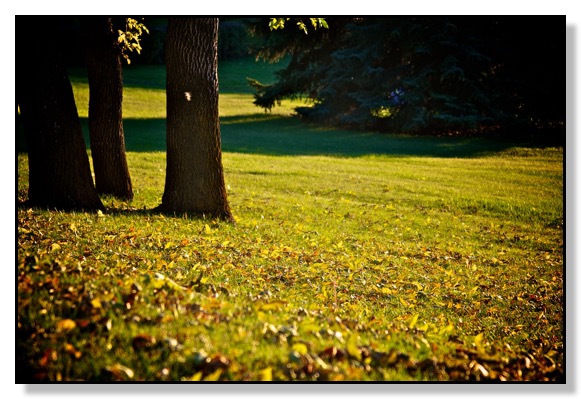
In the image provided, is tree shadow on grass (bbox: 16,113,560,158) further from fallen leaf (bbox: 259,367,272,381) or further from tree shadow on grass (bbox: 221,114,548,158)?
fallen leaf (bbox: 259,367,272,381)

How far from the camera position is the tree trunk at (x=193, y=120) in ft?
23.0

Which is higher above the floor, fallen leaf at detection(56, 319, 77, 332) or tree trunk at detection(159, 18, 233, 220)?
tree trunk at detection(159, 18, 233, 220)

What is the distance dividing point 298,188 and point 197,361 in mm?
9682

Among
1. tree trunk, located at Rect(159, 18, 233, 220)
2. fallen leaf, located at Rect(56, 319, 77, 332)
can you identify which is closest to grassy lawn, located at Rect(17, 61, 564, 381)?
fallen leaf, located at Rect(56, 319, 77, 332)

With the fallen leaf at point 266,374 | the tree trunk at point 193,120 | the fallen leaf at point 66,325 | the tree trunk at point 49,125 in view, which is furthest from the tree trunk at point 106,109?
the fallen leaf at point 266,374

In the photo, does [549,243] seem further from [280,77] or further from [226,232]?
[280,77]

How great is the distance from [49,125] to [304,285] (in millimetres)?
4011

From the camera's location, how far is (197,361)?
3104 mm

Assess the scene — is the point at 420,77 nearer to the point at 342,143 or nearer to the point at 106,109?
the point at 342,143

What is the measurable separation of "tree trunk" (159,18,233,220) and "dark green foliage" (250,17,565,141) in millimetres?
13038

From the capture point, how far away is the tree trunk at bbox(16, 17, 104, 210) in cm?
638

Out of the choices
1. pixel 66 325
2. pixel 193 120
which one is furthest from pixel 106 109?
pixel 66 325

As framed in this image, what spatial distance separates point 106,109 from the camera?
28.4 feet

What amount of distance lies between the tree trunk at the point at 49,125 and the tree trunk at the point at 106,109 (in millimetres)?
1820
